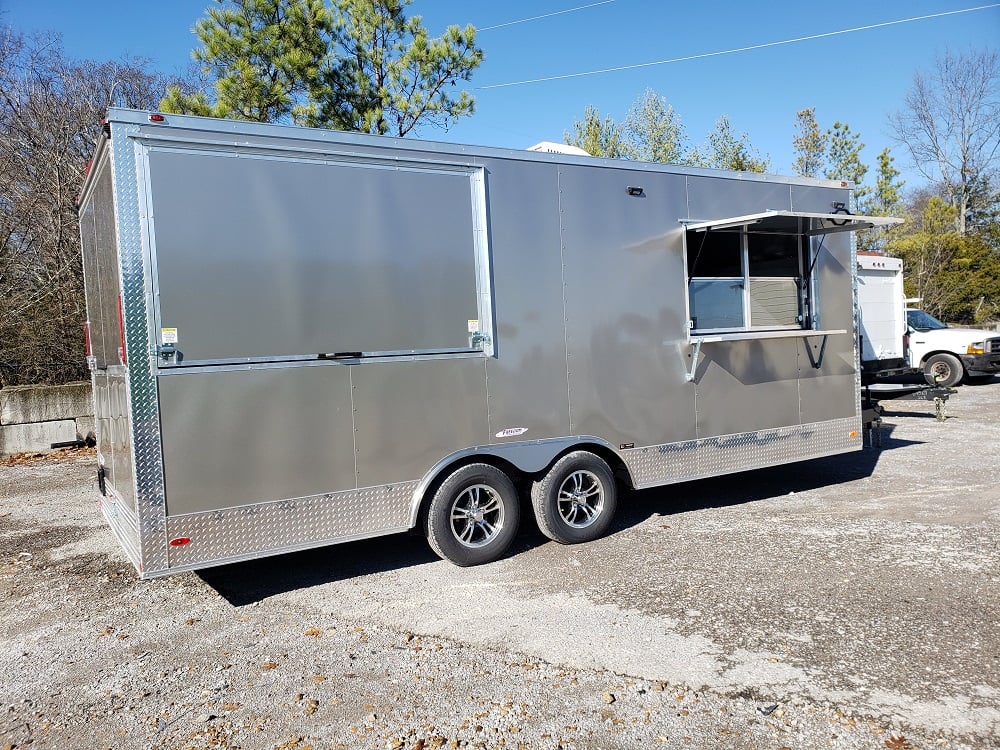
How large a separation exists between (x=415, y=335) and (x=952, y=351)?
51.5 ft

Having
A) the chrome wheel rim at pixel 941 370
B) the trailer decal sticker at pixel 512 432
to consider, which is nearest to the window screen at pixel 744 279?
the trailer decal sticker at pixel 512 432

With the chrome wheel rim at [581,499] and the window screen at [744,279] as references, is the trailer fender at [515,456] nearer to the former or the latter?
the chrome wheel rim at [581,499]

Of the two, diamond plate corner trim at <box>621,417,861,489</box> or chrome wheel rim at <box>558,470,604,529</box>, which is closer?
chrome wheel rim at <box>558,470,604,529</box>

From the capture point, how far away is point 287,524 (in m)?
4.71

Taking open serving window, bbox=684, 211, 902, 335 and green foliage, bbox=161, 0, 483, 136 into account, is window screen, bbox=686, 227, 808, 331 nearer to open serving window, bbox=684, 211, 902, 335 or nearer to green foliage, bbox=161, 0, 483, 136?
open serving window, bbox=684, 211, 902, 335

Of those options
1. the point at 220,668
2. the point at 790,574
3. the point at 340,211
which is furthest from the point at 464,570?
the point at 340,211

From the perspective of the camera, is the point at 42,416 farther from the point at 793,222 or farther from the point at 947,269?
the point at 947,269

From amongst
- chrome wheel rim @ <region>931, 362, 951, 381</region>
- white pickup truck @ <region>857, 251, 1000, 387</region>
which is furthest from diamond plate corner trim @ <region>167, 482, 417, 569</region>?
chrome wheel rim @ <region>931, 362, 951, 381</region>

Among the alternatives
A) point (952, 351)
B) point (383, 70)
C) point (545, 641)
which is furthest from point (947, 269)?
point (545, 641)

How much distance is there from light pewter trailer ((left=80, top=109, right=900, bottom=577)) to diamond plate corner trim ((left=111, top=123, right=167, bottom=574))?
12 millimetres

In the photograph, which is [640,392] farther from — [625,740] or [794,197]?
[625,740]

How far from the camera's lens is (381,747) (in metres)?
3.12

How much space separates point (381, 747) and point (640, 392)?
143 inches

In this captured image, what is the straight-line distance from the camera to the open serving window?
6422mm
